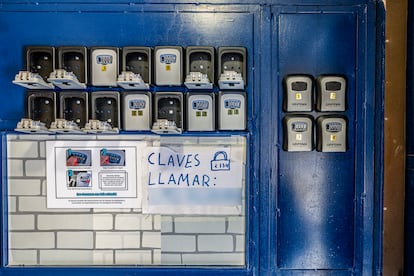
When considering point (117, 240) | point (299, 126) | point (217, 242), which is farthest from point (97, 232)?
point (299, 126)

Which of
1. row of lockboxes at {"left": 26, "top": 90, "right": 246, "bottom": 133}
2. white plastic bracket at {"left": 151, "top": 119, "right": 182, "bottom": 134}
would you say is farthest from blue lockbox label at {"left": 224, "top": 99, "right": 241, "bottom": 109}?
white plastic bracket at {"left": 151, "top": 119, "right": 182, "bottom": 134}

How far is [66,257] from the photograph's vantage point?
2.32m

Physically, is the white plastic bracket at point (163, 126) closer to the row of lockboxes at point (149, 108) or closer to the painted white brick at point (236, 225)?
the row of lockboxes at point (149, 108)

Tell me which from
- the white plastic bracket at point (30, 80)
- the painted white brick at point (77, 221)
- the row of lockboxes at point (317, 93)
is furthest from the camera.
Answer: the painted white brick at point (77, 221)

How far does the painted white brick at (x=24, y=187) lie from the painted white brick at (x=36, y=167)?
0.04m

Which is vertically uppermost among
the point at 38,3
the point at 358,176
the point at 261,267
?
the point at 38,3

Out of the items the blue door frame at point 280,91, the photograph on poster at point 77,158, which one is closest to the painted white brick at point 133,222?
the blue door frame at point 280,91

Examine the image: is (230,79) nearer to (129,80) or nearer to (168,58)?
(168,58)

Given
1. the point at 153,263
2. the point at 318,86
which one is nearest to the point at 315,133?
the point at 318,86

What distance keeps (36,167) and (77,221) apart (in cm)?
41

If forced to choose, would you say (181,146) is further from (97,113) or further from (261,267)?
(261,267)

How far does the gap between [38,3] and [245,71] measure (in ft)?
4.26

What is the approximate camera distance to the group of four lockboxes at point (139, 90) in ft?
7.30

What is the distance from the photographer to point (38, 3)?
2.26 meters
